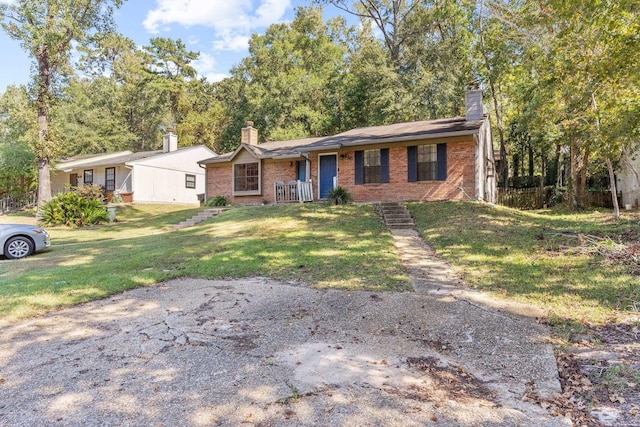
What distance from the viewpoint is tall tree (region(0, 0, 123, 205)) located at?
1847cm

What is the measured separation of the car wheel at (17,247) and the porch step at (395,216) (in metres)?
10.3

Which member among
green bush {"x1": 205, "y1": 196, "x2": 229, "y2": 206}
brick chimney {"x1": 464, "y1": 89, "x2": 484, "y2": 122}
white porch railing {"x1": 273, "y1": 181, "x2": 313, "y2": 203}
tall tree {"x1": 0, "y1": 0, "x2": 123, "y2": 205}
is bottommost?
green bush {"x1": 205, "y1": 196, "x2": 229, "y2": 206}

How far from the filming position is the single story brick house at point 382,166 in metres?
13.9

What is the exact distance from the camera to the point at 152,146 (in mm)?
42156

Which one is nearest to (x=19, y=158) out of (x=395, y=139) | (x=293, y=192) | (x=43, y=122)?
(x=43, y=122)

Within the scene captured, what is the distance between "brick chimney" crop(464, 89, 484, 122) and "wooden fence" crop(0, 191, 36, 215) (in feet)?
88.0

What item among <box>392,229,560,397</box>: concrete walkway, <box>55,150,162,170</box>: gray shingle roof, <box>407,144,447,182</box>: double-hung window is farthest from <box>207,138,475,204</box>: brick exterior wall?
<box>55,150,162,170</box>: gray shingle roof

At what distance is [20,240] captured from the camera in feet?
31.9

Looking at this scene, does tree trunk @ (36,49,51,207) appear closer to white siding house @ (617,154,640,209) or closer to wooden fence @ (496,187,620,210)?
wooden fence @ (496,187,620,210)

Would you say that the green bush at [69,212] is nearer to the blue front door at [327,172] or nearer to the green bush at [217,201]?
the green bush at [217,201]

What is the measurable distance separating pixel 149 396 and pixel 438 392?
2.16m

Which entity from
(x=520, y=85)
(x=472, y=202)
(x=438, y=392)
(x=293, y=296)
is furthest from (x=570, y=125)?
(x=438, y=392)

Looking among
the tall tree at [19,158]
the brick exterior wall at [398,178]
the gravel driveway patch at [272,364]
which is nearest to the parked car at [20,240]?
the gravel driveway patch at [272,364]

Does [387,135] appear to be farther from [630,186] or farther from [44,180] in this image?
[44,180]
